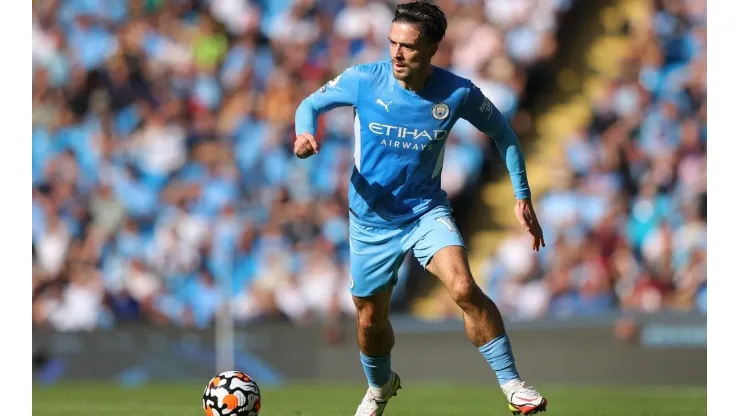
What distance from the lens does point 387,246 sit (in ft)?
26.2

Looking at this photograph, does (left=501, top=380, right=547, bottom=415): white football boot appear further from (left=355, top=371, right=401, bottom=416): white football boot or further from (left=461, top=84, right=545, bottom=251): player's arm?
(left=355, top=371, right=401, bottom=416): white football boot

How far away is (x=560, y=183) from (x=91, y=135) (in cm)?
736

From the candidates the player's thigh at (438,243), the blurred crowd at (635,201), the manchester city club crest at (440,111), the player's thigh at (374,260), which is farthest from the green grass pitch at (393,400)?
the manchester city club crest at (440,111)

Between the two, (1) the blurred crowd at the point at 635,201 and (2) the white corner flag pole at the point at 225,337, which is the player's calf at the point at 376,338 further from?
(2) the white corner flag pole at the point at 225,337

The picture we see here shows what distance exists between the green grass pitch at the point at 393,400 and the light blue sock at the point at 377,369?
1835 mm

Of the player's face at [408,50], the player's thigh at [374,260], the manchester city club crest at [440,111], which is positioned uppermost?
the player's face at [408,50]

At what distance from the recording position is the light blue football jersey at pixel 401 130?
25.2 ft

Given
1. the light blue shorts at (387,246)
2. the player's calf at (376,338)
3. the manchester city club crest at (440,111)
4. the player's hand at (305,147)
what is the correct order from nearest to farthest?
1. the player's hand at (305,147)
2. the manchester city club crest at (440,111)
3. the light blue shorts at (387,246)
4. the player's calf at (376,338)

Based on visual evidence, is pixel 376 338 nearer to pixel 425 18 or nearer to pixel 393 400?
pixel 425 18

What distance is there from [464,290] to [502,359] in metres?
0.50

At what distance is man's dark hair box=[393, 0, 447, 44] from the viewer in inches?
292

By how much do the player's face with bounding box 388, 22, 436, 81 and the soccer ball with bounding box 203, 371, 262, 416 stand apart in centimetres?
229

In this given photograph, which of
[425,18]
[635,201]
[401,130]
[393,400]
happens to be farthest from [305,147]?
[635,201]
